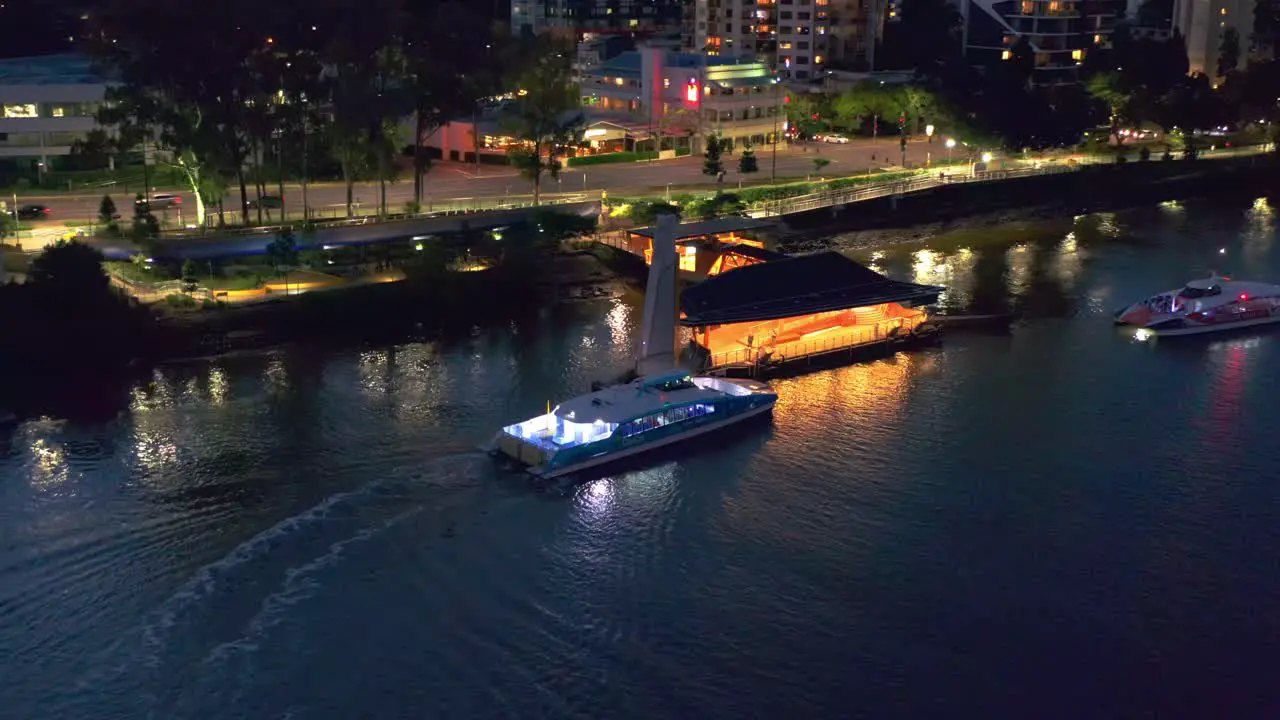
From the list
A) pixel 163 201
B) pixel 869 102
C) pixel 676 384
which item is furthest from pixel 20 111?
pixel 869 102

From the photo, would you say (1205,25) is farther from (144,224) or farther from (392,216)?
(144,224)

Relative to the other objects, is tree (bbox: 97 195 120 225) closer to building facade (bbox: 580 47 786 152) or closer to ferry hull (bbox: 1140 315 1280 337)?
building facade (bbox: 580 47 786 152)

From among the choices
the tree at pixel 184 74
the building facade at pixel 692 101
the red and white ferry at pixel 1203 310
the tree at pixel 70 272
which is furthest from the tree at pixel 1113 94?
the tree at pixel 70 272

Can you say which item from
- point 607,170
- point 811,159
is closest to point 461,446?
point 607,170

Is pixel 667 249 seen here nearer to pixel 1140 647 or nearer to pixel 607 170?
pixel 1140 647

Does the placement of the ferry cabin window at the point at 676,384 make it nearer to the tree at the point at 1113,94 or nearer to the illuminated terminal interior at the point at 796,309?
the illuminated terminal interior at the point at 796,309

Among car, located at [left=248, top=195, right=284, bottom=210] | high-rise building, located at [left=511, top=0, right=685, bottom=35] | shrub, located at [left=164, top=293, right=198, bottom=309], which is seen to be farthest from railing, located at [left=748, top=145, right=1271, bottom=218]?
high-rise building, located at [left=511, top=0, right=685, bottom=35]
